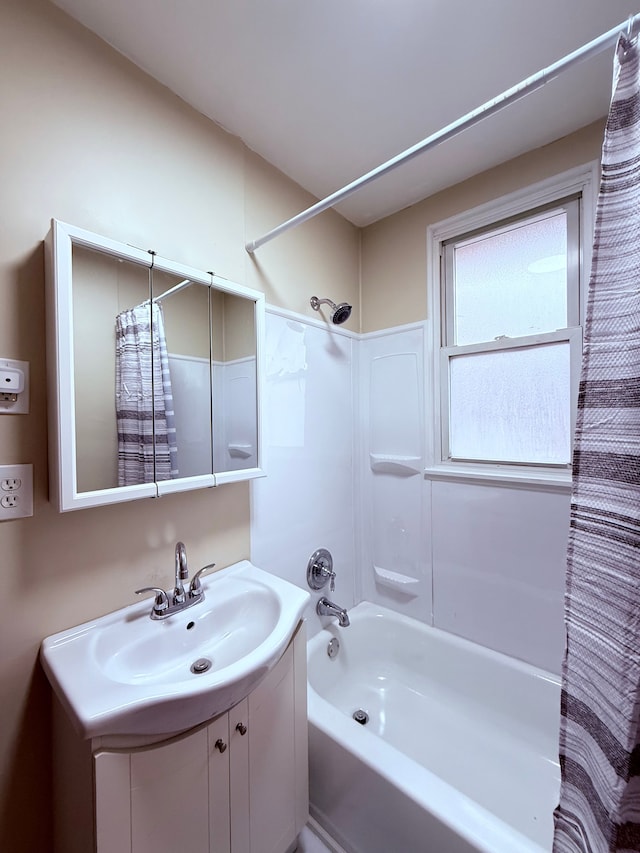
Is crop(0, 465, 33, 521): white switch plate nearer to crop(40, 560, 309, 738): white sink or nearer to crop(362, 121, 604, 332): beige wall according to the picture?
crop(40, 560, 309, 738): white sink

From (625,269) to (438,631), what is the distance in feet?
5.70

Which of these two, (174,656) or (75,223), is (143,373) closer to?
(75,223)

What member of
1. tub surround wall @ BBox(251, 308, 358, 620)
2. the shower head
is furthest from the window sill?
the shower head

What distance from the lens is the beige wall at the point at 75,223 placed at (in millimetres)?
Result: 890

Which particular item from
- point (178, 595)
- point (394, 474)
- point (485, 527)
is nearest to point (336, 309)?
point (394, 474)

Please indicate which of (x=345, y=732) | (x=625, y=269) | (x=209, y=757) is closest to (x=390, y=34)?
(x=625, y=269)

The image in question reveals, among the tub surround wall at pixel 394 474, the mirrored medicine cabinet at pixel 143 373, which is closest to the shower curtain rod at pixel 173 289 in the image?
the mirrored medicine cabinet at pixel 143 373

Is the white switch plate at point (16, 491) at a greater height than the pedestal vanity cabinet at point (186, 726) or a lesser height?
greater

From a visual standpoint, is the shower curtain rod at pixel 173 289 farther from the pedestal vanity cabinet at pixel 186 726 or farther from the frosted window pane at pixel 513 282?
the frosted window pane at pixel 513 282

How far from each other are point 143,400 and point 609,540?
119 cm

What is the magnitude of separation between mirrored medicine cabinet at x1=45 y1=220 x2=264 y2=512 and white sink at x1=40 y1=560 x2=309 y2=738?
36cm

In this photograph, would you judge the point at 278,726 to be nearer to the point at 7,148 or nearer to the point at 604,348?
the point at 604,348

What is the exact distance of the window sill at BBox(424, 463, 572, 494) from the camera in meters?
1.45

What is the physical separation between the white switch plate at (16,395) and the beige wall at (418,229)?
1.61 metres
